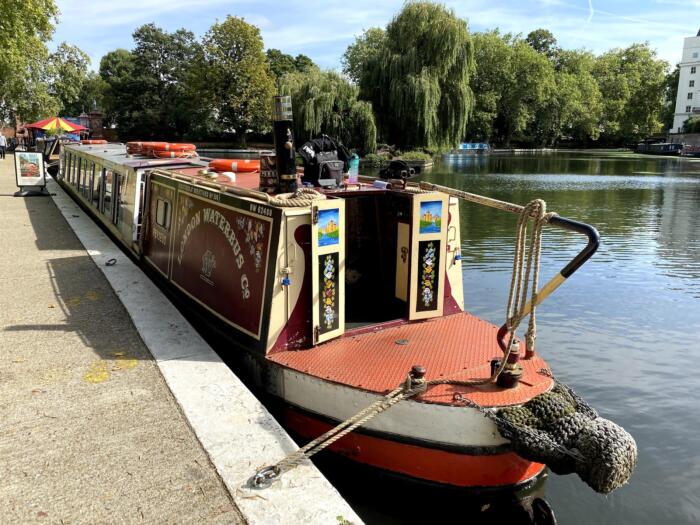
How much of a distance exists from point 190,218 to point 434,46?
104 feet

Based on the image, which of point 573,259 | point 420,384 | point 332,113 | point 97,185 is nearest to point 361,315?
point 420,384

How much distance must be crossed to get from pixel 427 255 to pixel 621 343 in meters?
4.27

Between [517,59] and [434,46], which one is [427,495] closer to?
[434,46]

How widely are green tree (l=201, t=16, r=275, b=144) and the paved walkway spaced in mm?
53998

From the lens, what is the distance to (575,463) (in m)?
3.81

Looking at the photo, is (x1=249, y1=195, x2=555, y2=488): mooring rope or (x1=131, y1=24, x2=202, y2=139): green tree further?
(x1=131, y1=24, x2=202, y2=139): green tree

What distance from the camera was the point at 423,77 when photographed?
33.8 m

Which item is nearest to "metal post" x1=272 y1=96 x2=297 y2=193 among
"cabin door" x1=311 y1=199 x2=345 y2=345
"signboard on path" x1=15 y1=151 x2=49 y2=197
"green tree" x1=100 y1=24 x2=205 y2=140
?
"cabin door" x1=311 y1=199 x2=345 y2=345

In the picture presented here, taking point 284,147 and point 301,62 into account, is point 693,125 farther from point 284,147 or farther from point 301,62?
point 284,147

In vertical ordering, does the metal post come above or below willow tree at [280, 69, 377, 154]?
below

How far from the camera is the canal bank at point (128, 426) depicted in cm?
331

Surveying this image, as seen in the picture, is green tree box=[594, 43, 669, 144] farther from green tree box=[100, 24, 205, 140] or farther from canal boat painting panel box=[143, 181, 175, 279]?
canal boat painting panel box=[143, 181, 175, 279]

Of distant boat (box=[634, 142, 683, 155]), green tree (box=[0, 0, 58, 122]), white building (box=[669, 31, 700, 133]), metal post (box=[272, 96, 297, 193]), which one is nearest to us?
metal post (box=[272, 96, 297, 193])

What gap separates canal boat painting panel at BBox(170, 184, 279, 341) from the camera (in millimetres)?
5188
